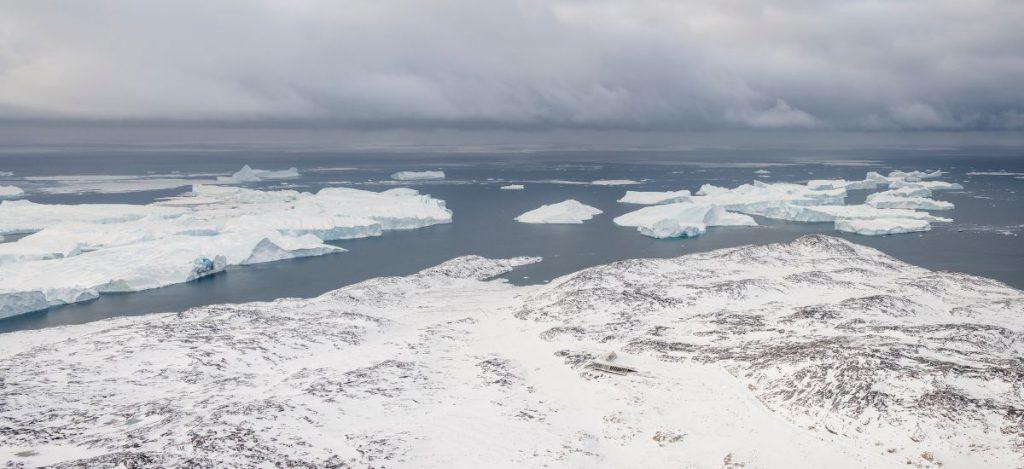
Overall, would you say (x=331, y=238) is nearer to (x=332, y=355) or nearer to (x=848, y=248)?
(x=332, y=355)

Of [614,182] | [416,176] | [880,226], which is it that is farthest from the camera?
[416,176]

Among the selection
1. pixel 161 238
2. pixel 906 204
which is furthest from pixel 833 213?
pixel 161 238

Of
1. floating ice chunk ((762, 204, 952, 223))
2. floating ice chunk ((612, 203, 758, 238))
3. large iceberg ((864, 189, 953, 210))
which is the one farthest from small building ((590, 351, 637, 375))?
large iceberg ((864, 189, 953, 210))

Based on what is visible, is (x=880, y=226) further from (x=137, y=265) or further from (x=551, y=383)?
(x=137, y=265)

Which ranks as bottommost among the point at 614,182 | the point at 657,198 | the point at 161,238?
the point at 161,238

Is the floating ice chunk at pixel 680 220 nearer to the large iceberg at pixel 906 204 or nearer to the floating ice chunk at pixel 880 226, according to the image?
the floating ice chunk at pixel 880 226

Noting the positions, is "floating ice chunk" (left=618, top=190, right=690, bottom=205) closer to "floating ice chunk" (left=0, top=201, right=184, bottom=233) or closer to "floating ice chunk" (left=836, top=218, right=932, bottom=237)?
"floating ice chunk" (left=836, top=218, right=932, bottom=237)

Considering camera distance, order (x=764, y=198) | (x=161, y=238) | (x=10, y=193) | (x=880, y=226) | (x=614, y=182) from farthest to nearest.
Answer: (x=614, y=182), (x=10, y=193), (x=764, y=198), (x=880, y=226), (x=161, y=238)
